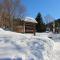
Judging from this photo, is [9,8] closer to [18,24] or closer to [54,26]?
[18,24]

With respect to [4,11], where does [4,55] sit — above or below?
below

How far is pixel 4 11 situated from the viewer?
36.7 m

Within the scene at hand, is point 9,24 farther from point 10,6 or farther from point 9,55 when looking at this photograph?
point 9,55

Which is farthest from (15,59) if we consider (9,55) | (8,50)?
(8,50)

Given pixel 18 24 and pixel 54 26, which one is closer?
pixel 18 24

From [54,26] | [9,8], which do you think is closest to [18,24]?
[9,8]

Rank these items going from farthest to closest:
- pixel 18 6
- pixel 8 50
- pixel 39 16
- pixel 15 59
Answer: pixel 39 16, pixel 18 6, pixel 8 50, pixel 15 59

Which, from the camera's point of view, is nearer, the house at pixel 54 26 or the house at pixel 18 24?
the house at pixel 18 24

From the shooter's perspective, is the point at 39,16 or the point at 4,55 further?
the point at 39,16

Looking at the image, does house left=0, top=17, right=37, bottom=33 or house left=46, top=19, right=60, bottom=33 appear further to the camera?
house left=46, top=19, right=60, bottom=33

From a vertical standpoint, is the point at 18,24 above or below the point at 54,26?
above

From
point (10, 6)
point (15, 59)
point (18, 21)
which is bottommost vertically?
point (15, 59)

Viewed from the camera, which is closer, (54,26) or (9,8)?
(9,8)

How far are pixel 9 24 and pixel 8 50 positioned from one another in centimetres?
3285
